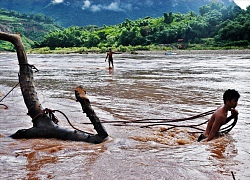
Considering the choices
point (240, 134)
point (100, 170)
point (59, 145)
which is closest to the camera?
point (100, 170)

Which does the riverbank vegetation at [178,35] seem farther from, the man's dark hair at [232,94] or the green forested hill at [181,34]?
the man's dark hair at [232,94]

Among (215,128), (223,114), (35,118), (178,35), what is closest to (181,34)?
(178,35)

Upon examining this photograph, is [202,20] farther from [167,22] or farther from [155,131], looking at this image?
[155,131]

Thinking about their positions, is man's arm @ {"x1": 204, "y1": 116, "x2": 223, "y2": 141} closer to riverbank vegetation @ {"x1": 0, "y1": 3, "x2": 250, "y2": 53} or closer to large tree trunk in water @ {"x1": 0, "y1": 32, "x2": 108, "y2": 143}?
large tree trunk in water @ {"x1": 0, "y1": 32, "x2": 108, "y2": 143}

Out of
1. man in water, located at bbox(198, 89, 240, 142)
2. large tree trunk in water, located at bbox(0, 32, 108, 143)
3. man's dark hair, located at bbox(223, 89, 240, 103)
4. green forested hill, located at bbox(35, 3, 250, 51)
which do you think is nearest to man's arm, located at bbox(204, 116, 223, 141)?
man in water, located at bbox(198, 89, 240, 142)

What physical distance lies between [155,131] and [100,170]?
2711mm

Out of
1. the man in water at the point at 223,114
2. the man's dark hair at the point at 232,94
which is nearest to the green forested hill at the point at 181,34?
the man in water at the point at 223,114

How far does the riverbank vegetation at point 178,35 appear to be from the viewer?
7012 centimetres

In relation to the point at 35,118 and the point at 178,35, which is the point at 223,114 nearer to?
the point at 35,118

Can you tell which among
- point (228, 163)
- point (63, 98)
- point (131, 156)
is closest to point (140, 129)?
point (131, 156)

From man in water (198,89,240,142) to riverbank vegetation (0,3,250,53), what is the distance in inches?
2429

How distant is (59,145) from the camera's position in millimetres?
5730

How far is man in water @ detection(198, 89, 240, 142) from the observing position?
17.2 ft

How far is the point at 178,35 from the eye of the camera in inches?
3344
